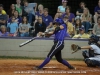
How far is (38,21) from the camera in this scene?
49.5 ft

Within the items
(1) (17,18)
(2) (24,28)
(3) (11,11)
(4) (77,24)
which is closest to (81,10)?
(4) (77,24)

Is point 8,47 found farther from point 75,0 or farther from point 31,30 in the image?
point 75,0

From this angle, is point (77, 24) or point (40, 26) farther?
point (77, 24)

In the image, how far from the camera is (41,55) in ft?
→ 48.9

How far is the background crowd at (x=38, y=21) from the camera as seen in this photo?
15023 millimetres

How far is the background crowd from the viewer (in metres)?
15.0

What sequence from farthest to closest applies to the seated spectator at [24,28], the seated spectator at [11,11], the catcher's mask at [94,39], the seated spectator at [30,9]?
the seated spectator at [11,11]
the seated spectator at [30,9]
the seated spectator at [24,28]
the catcher's mask at [94,39]

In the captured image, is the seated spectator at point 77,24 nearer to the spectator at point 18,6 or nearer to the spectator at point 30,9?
the spectator at point 30,9

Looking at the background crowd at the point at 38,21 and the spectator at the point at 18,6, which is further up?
the spectator at the point at 18,6

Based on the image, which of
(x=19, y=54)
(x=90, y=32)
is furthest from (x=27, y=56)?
(x=90, y=32)

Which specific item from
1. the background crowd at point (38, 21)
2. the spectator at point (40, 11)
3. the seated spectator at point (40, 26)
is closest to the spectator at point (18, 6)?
the background crowd at point (38, 21)

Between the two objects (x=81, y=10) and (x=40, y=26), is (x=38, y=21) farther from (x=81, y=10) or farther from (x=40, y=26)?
(x=81, y=10)

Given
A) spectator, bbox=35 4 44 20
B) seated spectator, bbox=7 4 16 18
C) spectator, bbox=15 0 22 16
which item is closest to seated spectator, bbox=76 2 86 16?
spectator, bbox=35 4 44 20

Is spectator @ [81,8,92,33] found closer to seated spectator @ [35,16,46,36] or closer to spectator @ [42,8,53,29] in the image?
spectator @ [42,8,53,29]
